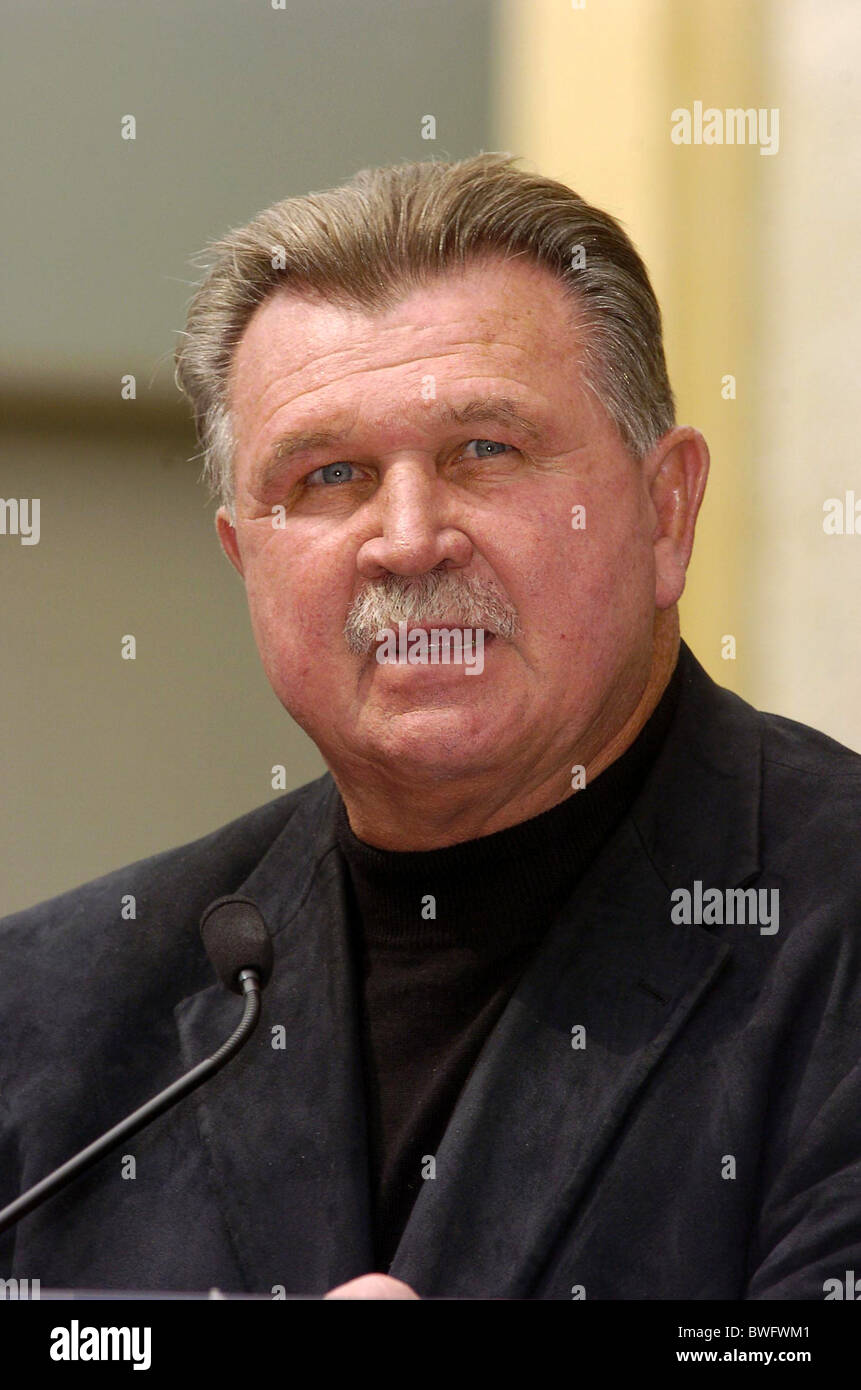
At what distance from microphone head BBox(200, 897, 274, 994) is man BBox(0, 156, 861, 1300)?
20 cm

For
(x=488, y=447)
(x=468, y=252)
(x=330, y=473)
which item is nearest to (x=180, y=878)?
(x=330, y=473)

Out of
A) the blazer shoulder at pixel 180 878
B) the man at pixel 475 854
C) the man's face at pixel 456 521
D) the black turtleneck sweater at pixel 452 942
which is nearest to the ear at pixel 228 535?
the man at pixel 475 854

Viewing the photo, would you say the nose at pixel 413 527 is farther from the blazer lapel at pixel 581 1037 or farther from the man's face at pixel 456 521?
the blazer lapel at pixel 581 1037

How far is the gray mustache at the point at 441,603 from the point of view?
4.75 ft

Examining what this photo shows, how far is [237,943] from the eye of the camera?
53.9 inches

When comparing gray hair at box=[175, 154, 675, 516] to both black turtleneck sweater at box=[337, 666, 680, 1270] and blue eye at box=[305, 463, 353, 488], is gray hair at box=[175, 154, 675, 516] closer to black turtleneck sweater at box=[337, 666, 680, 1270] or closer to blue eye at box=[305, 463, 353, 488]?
blue eye at box=[305, 463, 353, 488]

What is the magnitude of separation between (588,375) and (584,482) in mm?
105

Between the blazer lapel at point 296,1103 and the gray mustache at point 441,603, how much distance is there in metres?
0.34

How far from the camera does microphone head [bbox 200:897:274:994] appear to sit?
136 centimetres

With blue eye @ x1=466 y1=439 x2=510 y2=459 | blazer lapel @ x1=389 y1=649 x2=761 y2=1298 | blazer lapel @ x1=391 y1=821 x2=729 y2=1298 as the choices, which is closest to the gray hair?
blue eye @ x1=466 y1=439 x2=510 y2=459

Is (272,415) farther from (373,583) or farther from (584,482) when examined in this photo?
(584,482)

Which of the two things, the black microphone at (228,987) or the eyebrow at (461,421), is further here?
the eyebrow at (461,421)

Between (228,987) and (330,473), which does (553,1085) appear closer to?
(228,987)
